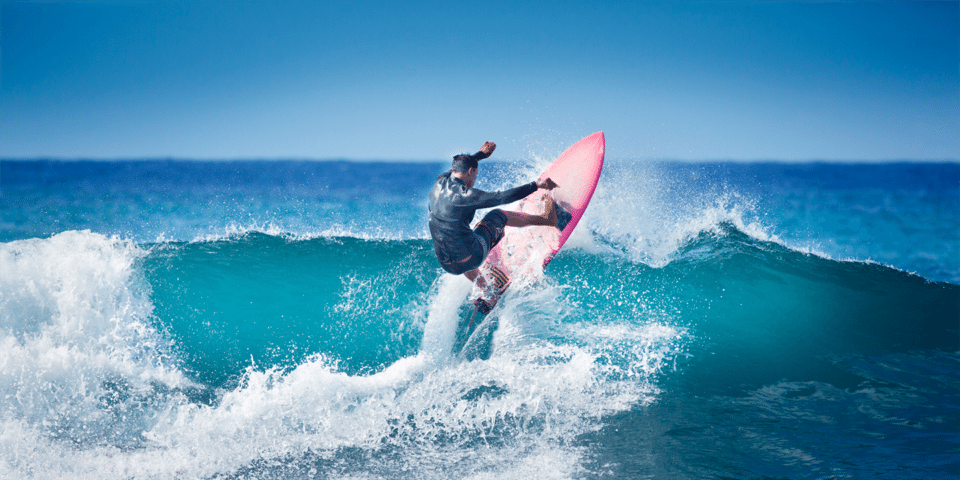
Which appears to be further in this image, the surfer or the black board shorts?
the black board shorts

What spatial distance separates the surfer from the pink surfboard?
52 centimetres

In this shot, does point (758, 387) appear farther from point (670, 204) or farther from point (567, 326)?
point (670, 204)

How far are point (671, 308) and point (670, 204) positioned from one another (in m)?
1.89

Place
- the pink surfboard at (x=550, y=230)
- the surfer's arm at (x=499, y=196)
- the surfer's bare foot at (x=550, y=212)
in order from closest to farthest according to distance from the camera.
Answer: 1. the surfer's arm at (x=499, y=196)
2. the surfer's bare foot at (x=550, y=212)
3. the pink surfboard at (x=550, y=230)

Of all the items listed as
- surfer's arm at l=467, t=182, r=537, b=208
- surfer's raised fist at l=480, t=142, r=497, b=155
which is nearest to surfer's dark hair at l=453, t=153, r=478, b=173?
surfer's raised fist at l=480, t=142, r=497, b=155

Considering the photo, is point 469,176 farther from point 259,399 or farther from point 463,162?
point 259,399

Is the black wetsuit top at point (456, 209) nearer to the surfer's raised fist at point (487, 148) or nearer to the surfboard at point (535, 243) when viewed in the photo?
the surfer's raised fist at point (487, 148)

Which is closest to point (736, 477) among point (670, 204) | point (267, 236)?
point (670, 204)

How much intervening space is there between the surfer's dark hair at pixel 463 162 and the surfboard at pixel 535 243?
1.27 m

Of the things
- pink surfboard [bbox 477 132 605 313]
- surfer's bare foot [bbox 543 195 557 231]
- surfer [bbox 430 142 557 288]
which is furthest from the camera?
pink surfboard [bbox 477 132 605 313]

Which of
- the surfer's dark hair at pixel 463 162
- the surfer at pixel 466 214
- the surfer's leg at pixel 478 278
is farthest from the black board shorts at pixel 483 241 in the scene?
the surfer's dark hair at pixel 463 162

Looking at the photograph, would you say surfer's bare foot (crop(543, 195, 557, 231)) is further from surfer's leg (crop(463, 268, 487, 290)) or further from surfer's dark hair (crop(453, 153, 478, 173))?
surfer's dark hair (crop(453, 153, 478, 173))

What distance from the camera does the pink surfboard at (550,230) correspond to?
5043 millimetres

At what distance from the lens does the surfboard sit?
495 centimetres
